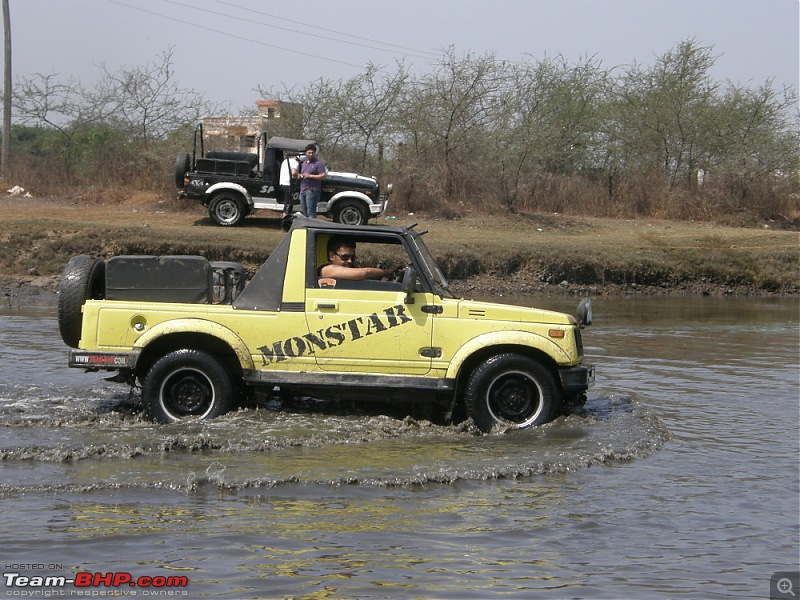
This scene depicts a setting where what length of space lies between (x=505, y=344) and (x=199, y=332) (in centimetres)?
269

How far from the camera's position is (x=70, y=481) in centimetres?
709

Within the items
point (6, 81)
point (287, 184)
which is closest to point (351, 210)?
point (287, 184)

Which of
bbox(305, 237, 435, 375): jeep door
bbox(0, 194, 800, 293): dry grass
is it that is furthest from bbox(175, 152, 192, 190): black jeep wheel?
bbox(305, 237, 435, 375): jeep door

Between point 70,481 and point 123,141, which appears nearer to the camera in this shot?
point 70,481

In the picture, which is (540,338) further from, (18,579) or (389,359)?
(18,579)

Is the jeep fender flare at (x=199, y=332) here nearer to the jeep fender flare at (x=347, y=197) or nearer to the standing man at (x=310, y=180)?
the standing man at (x=310, y=180)

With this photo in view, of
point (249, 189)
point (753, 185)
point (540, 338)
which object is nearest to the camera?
point (540, 338)

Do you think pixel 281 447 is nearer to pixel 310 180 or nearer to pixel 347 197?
pixel 310 180

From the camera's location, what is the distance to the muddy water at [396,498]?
5562 millimetres

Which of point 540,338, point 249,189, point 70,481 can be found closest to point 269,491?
point 70,481

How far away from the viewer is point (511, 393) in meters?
9.06

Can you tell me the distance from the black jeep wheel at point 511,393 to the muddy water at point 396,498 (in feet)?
0.64

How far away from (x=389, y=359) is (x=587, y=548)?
10.7 ft

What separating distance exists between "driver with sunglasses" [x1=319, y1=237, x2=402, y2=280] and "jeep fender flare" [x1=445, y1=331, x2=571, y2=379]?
3.45 ft
